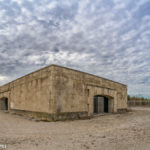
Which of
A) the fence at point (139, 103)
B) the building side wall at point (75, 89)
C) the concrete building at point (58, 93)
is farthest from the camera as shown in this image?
the fence at point (139, 103)

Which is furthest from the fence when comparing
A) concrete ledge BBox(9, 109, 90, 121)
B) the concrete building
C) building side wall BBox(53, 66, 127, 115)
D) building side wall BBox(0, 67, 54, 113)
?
building side wall BBox(0, 67, 54, 113)

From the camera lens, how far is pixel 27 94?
47.2 ft

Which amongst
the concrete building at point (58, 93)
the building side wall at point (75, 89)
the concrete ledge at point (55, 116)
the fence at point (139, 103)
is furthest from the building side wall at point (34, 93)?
the fence at point (139, 103)

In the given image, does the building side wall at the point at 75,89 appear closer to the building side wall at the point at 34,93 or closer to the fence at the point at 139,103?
the building side wall at the point at 34,93

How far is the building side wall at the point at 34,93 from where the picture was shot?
37.1ft

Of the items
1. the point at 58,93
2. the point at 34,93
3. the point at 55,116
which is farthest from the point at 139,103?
the point at 55,116

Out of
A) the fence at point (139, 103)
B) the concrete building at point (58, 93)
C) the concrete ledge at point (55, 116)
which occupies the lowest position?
the fence at point (139, 103)

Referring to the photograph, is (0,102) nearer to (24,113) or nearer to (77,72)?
(24,113)

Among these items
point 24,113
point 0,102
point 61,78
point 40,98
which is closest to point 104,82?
point 61,78

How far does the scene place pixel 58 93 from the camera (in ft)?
36.8

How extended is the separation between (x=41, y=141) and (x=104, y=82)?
12.2 m

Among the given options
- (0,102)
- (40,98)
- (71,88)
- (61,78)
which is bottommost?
(0,102)

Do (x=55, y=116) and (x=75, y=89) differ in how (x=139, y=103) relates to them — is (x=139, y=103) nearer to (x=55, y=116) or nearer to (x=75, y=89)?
(x=75, y=89)

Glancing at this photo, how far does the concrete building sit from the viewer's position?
1109 cm
